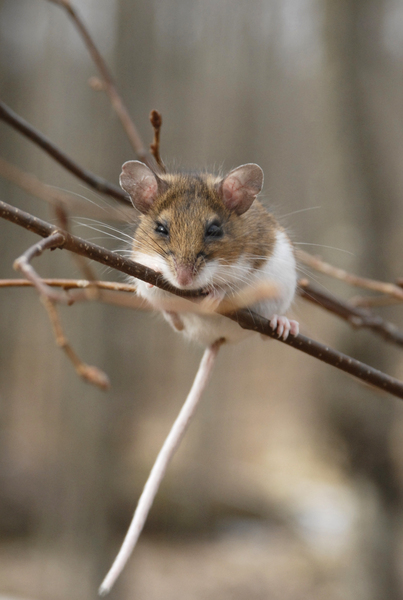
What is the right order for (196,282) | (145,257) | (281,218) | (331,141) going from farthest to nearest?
(331,141) → (281,218) → (145,257) → (196,282)

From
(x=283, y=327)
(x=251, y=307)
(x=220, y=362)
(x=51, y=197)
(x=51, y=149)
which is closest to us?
(x=283, y=327)

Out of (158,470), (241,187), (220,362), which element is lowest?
(158,470)

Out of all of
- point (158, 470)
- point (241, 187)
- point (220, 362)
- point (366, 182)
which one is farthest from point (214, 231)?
point (220, 362)

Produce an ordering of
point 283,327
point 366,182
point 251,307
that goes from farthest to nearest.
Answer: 1. point 366,182
2. point 251,307
3. point 283,327

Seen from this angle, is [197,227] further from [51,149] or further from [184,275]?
[51,149]

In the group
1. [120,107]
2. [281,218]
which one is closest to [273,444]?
[281,218]

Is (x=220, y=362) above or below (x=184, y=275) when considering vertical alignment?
above

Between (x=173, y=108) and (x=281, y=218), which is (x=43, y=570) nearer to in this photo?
(x=281, y=218)
